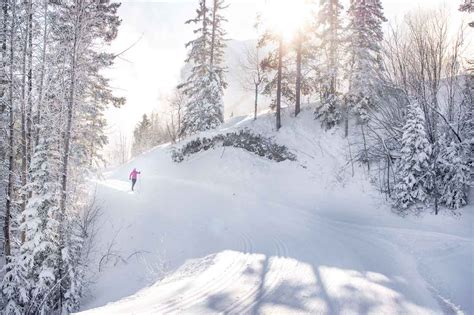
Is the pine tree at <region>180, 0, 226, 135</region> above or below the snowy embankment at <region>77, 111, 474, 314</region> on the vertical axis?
above

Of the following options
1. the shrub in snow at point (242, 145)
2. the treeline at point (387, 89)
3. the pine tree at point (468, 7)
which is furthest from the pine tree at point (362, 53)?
the pine tree at point (468, 7)

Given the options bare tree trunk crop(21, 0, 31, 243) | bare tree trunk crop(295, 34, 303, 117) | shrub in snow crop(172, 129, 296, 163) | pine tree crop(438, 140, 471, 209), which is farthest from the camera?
bare tree trunk crop(295, 34, 303, 117)

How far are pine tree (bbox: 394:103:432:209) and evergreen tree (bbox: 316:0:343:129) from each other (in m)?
11.5

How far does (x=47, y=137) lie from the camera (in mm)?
13117

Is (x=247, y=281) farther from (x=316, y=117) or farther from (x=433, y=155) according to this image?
(x=316, y=117)

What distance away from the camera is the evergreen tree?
28.5m

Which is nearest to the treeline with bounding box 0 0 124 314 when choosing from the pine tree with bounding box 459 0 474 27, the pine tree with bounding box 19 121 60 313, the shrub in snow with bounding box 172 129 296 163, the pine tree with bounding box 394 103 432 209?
the pine tree with bounding box 19 121 60 313

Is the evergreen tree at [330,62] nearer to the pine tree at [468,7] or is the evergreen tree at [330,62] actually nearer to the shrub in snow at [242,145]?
the shrub in snow at [242,145]

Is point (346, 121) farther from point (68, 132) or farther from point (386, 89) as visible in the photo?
point (68, 132)

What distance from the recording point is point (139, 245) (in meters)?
17.4

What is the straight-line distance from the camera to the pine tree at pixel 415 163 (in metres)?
16.3

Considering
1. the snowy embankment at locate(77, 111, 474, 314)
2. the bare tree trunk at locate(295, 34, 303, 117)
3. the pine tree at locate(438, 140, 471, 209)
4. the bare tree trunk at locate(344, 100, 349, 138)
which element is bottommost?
the snowy embankment at locate(77, 111, 474, 314)

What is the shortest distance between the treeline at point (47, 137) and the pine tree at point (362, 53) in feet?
59.9

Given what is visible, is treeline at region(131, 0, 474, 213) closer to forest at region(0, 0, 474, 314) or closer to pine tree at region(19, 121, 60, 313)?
forest at region(0, 0, 474, 314)
